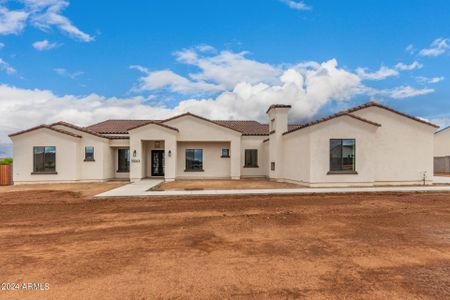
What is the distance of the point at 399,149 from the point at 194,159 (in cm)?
1445

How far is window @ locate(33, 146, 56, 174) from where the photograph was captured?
1867 centimetres

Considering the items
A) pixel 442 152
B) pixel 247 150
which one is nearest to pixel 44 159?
pixel 247 150

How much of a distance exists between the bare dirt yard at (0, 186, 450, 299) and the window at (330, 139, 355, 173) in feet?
18.0

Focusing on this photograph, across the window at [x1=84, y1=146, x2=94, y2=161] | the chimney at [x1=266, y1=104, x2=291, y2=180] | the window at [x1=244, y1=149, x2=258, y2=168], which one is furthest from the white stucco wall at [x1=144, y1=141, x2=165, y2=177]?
the chimney at [x1=266, y1=104, x2=291, y2=180]

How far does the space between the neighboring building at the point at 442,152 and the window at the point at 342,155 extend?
21048 millimetres

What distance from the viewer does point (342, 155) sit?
50.9 ft

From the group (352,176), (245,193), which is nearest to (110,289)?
(245,193)

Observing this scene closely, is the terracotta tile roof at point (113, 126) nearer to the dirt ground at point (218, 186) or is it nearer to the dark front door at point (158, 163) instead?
the dark front door at point (158, 163)

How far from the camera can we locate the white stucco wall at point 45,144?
1853cm

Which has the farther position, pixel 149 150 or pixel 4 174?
pixel 149 150

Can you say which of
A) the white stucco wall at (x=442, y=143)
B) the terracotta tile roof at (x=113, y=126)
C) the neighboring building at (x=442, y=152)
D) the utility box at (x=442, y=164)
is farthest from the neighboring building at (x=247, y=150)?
the white stucco wall at (x=442, y=143)

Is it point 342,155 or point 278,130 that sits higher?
point 278,130

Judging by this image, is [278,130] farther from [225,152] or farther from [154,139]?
[154,139]

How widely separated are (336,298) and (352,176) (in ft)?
43.9
